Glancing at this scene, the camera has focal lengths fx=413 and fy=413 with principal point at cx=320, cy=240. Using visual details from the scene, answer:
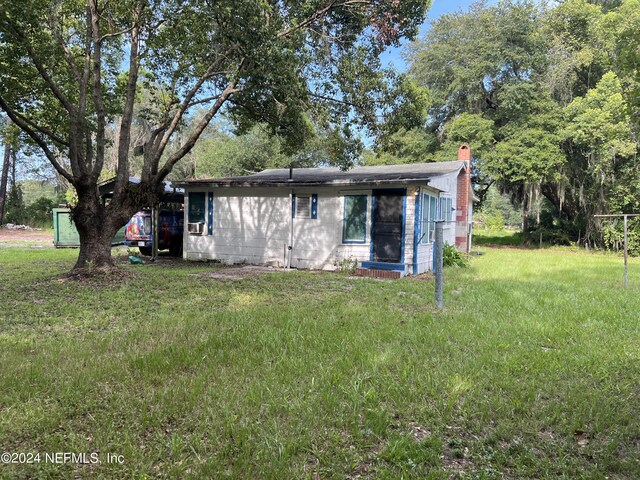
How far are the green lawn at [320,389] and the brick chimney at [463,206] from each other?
35.8 feet

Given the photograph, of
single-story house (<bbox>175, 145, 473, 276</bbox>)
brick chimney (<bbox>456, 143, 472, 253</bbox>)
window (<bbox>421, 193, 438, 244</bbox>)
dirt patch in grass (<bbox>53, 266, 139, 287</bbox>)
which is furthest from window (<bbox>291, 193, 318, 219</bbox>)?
brick chimney (<bbox>456, 143, 472, 253</bbox>)

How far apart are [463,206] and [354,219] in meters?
7.93

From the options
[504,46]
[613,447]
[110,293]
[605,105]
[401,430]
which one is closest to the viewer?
[613,447]

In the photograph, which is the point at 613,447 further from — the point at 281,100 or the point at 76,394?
the point at 281,100

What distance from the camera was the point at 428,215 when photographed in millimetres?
11602

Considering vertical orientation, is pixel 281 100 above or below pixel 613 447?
above

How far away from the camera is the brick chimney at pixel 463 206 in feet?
55.9

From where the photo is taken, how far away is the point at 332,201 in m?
11.5

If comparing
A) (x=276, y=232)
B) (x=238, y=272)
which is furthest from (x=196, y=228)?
(x=238, y=272)

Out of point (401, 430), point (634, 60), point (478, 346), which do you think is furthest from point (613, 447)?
point (634, 60)

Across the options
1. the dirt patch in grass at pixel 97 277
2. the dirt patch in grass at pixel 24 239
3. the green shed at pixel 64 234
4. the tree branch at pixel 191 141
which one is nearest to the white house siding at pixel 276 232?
the tree branch at pixel 191 141

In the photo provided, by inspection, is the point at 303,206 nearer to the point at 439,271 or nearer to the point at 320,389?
the point at 439,271

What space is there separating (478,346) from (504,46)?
75.3 feet

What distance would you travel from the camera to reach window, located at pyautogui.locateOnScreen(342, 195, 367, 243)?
11.1 metres
